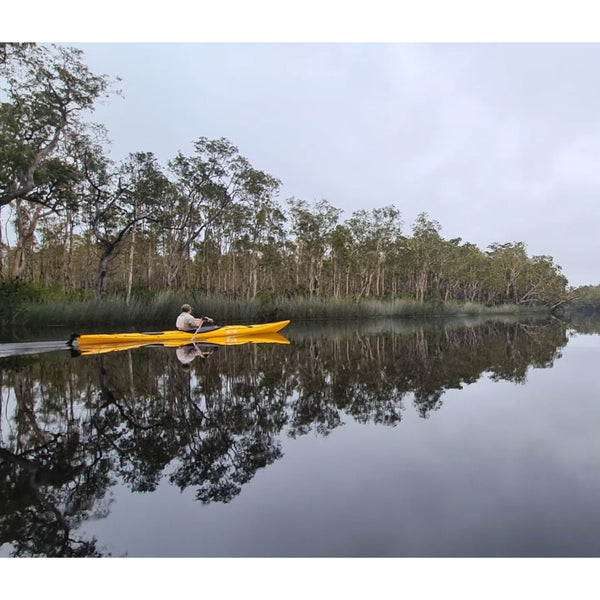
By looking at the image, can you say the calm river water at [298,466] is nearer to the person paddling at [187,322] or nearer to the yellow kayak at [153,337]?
the yellow kayak at [153,337]

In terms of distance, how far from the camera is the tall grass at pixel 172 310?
1308 cm

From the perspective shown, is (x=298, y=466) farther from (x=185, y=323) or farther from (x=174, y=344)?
(x=185, y=323)

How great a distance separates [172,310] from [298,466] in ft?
43.4

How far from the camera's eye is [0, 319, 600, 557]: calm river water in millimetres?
2098

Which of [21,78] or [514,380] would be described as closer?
[514,380]

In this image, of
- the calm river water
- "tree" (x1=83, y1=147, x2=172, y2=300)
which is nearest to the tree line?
"tree" (x1=83, y1=147, x2=172, y2=300)

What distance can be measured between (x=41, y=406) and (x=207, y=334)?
5.57 meters

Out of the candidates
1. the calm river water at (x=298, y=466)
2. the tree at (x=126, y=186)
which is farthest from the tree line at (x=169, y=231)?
the calm river water at (x=298, y=466)

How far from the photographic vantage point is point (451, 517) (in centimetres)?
228

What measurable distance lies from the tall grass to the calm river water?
8049 millimetres

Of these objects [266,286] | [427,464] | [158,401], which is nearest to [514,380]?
[427,464]

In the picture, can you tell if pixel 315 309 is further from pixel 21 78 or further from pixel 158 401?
pixel 158 401

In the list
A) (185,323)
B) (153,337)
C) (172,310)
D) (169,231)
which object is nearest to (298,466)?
(153,337)

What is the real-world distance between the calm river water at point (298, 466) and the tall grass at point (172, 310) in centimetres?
805
